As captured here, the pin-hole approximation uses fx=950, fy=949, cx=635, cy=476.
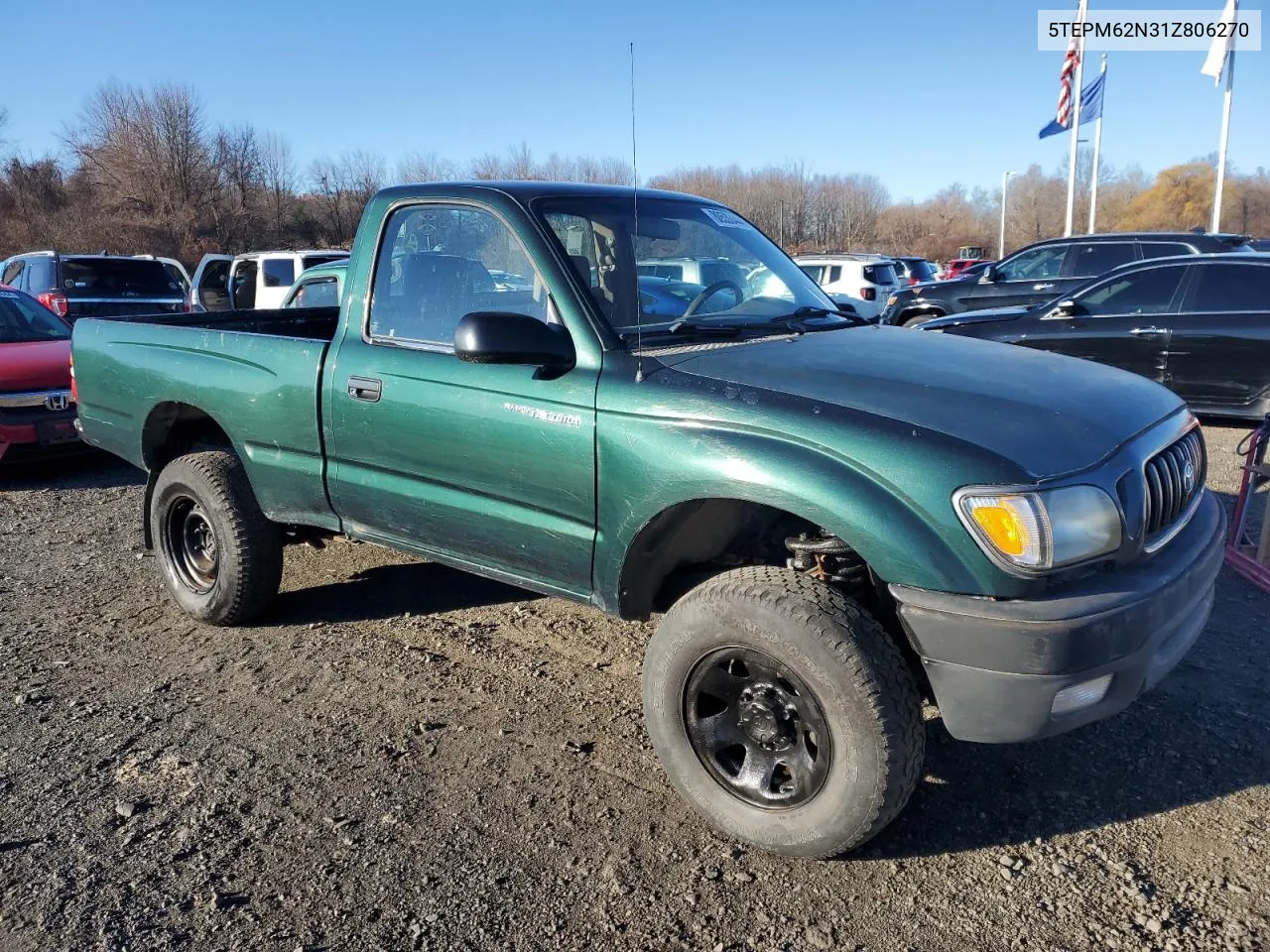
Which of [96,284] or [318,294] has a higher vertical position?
[96,284]

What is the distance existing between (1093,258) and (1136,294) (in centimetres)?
385

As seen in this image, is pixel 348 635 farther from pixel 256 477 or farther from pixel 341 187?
pixel 341 187

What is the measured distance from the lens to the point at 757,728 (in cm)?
276

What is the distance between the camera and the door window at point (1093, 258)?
11969 mm

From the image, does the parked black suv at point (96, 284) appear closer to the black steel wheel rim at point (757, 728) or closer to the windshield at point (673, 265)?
the windshield at point (673, 265)

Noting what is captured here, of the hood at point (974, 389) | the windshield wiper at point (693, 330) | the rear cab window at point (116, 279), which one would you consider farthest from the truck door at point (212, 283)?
the hood at point (974, 389)

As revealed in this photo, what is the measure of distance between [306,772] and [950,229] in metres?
71.5

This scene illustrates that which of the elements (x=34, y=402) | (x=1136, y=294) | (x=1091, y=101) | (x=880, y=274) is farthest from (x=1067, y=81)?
(x=34, y=402)

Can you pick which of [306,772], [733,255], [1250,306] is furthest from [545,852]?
[1250,306]

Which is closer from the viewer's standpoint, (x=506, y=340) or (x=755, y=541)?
(x=506, y=340)

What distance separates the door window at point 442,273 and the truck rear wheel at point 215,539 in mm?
1165

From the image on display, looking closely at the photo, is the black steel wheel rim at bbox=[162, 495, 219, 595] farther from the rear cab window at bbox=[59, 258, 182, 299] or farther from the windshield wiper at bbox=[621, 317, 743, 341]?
the rear cab window at bbox=[59, 258, 182, 299]

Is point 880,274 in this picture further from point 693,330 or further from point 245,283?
point 693,330

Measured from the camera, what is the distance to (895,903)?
2531mm
